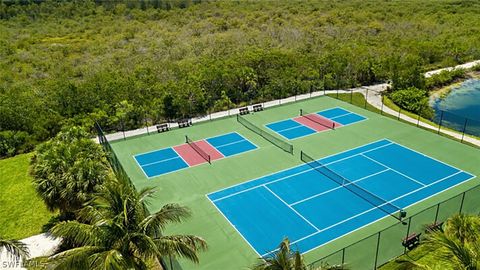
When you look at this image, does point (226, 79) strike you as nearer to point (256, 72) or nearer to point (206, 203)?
point (256, 72)

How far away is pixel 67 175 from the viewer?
1698cm

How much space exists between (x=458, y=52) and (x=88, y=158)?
2002 inches

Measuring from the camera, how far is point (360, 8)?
87.6 m

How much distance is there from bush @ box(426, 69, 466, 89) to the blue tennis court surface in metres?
19.6

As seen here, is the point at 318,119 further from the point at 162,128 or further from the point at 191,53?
the point at 191,53

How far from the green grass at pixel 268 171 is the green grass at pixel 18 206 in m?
5.48

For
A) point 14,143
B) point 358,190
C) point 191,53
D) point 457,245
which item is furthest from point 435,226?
point 191,53

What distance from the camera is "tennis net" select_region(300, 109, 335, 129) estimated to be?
105ft

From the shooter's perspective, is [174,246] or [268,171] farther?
[268,171]

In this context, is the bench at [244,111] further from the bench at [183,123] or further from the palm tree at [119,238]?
the palm tree at [119,238]

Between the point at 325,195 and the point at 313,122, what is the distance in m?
11.4

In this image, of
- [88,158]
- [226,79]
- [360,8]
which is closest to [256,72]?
[226,79]

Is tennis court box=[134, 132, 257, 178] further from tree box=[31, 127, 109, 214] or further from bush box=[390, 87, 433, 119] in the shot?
bush box=[390, 87, 433, 119]

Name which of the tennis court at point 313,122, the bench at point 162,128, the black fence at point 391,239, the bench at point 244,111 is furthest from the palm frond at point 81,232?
the bench at point 244,111
